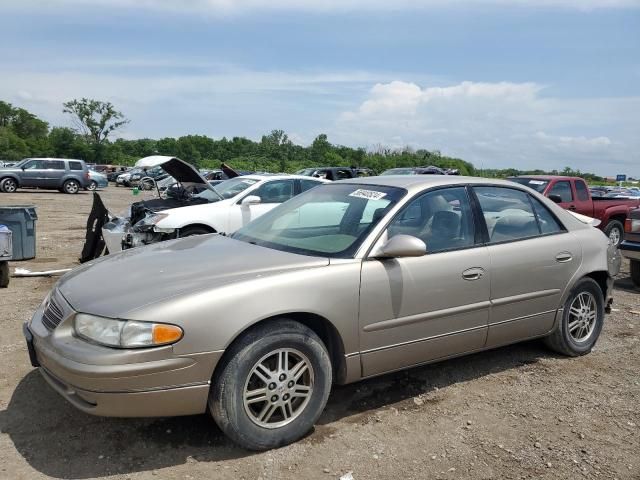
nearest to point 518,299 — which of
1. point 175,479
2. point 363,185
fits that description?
point 363,185

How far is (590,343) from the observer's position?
193 inches

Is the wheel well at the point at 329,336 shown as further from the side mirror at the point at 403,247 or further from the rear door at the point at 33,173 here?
the rear door at the point at 33,173

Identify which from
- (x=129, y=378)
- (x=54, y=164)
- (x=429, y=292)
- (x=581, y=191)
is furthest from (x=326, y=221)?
(x=54, y=164)

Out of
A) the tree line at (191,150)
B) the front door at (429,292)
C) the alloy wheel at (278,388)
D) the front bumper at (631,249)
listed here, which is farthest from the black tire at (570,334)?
the tree line at (191,150)

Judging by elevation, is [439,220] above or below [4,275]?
above

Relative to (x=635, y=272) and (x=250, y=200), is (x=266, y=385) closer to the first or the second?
(x=250, y=200)

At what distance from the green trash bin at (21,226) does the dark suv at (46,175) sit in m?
19.8

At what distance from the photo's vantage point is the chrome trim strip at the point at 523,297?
13.3 ft

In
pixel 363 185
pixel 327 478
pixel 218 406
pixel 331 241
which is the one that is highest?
pixel 363 185

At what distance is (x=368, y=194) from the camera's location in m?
4.09

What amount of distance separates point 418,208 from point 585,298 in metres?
1.99

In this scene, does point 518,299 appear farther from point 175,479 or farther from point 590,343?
point 175,479

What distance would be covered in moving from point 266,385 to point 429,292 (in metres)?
1.28

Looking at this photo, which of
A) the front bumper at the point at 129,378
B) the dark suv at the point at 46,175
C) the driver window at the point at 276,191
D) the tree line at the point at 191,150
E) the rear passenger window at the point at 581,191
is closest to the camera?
the front bumper at the point at 129,378
